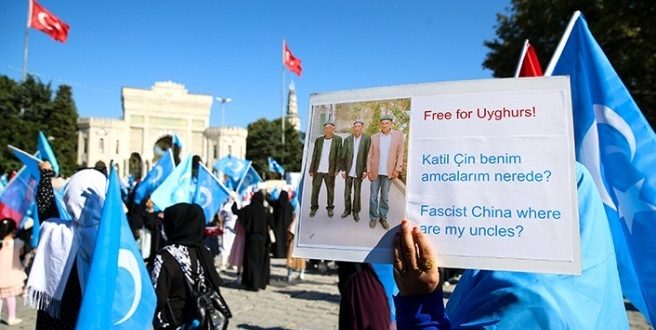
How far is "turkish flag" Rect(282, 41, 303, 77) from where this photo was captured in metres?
40.8

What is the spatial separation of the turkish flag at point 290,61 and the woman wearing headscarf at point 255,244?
31.6 meters

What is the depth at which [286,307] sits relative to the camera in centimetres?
820

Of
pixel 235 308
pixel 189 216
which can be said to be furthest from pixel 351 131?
pixel 235 308

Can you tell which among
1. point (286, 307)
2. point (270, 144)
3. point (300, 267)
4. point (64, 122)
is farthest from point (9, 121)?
point (286, 307)

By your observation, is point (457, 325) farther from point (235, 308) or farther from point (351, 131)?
point (235, 308)

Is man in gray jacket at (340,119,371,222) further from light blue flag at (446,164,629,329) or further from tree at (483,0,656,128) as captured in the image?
tree at (483,0,656,128)

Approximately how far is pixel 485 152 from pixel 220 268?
11685 millimetres

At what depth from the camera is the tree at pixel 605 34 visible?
38.6 ft

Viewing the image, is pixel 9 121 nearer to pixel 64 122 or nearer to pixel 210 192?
pixel 64 122

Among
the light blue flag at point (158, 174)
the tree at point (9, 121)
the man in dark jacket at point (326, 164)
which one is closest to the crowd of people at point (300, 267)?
the man in dark jacket at point (326, 164)

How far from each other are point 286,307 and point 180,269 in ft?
15.8

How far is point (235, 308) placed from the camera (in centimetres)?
806

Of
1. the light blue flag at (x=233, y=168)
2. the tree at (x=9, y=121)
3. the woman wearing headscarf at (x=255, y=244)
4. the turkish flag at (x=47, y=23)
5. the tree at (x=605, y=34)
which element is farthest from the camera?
the tree at (x=9, y=121)

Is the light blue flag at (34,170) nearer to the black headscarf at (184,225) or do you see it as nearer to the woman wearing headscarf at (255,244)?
the black headscarf at (184,225)
